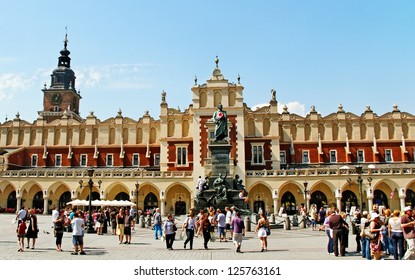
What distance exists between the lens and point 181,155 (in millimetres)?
52344

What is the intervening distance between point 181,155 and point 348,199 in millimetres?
21513

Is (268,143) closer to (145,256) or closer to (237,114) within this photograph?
(237,114)

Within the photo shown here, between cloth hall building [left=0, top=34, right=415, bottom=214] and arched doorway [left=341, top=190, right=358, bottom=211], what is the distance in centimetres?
12

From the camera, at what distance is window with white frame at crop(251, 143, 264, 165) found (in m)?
51.8

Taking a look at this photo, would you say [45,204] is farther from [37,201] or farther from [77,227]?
[77,227]

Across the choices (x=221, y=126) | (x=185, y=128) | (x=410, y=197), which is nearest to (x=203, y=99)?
(x=185, y=128)

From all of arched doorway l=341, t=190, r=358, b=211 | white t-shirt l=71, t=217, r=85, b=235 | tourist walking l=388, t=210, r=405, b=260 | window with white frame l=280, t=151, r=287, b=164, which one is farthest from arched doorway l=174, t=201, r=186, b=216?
tourist walking l=388, t=210, r=405, b=260

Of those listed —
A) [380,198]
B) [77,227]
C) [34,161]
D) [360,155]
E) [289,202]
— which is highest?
[360,155]

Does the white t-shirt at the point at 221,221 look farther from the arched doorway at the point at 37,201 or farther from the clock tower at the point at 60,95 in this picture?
the clock tower at the point at 60,95

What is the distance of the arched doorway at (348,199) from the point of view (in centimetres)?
4928

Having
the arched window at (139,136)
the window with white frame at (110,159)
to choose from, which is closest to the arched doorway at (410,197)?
the arched window at (139,136)

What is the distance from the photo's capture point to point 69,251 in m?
16.0

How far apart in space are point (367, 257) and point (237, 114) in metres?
38.1

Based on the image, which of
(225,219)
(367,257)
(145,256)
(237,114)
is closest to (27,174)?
(237,114)
